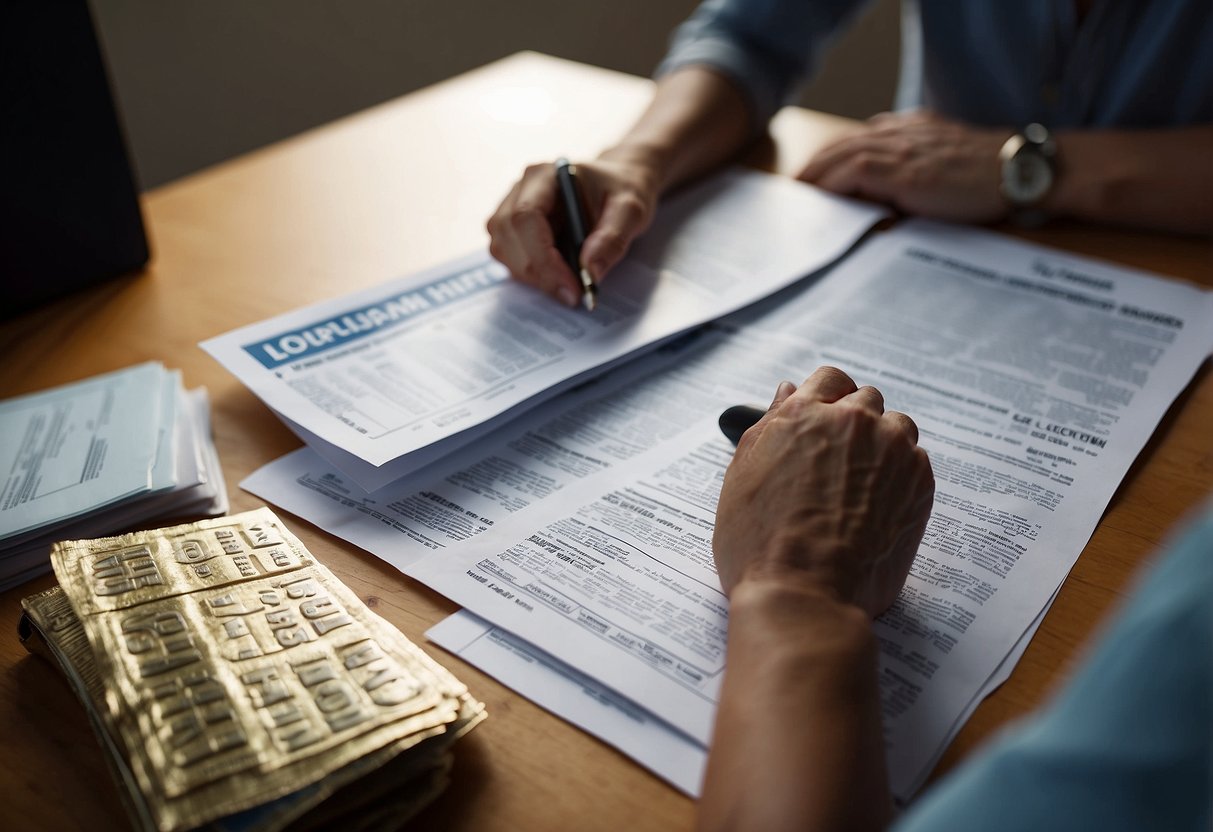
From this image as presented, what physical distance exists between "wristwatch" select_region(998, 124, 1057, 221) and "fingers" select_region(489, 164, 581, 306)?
1.49 ft

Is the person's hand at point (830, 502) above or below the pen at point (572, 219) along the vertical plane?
below

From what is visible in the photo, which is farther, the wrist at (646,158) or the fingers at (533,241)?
the wrist at (646,158)

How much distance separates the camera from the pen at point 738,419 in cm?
59

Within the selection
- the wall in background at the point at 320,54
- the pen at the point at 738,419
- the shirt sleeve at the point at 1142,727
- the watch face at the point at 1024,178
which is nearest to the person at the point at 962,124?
the watch face at the point at 1024,178

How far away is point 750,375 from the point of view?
723mm

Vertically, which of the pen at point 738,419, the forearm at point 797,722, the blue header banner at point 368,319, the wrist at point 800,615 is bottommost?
the forearm at point 797,722

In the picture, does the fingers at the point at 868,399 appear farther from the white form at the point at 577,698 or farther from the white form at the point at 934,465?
the white form at the point at 577,698

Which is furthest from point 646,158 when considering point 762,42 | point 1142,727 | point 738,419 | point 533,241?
point 1142,727

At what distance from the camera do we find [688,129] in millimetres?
1028

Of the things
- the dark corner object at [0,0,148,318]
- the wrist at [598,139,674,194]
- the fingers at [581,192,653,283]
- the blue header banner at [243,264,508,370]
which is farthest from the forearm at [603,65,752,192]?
the dark corner object at [0,0,148,318]

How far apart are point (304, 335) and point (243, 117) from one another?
2.06 metres

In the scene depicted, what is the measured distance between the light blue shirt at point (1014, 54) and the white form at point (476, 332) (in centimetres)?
31

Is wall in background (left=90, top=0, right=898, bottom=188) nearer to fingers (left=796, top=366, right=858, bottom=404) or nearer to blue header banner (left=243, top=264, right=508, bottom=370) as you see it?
blue header banner (left=243, top=264, right=508, bottom=370)

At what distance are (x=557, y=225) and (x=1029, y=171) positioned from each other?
0.48m
